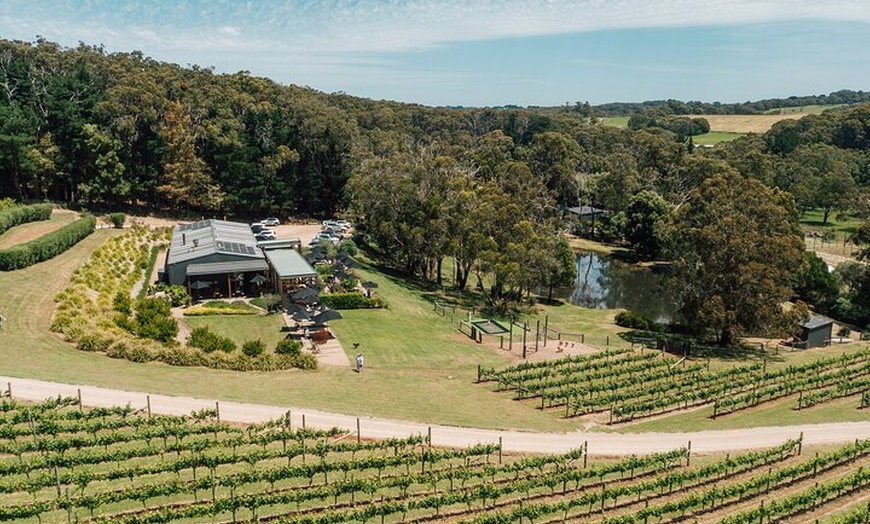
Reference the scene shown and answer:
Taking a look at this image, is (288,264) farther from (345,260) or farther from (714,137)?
(714,137)

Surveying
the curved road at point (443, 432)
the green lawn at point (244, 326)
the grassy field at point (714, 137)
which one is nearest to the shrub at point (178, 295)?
the green lawn at point (244, 326)

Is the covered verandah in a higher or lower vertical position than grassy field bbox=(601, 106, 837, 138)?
lower

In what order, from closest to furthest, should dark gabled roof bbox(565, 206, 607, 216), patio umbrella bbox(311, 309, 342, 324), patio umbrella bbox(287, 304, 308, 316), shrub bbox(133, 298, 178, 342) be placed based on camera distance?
shrub bbox(133, 298, 178, 342)
patio umbrella bbox(311, 309, 342, 324)
patio umbrella bbox(287, 304, 308, 316)
dark gabled roof bbox(565, 206, 607, 216)

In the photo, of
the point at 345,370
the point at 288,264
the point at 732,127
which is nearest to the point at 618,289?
the point at 288,264

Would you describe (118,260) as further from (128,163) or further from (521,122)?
(521,122)

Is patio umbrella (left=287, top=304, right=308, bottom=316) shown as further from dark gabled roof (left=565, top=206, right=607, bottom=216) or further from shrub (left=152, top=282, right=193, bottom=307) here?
dark gabled roof (left=565, top=206, right=607, bottom=216)

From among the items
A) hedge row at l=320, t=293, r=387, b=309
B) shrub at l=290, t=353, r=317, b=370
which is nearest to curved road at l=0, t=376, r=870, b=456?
shrub at l=290, t=353, r=317, b=370
